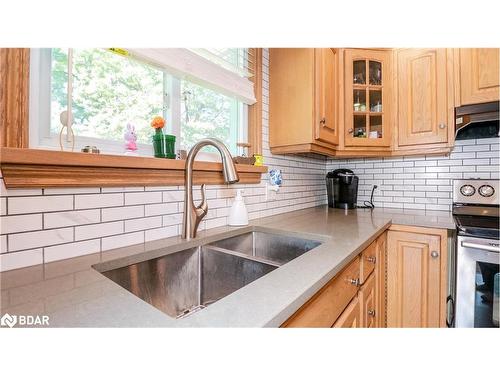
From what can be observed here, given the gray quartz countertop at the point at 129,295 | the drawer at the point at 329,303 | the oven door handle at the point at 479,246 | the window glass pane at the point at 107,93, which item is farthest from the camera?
the oven door handle at the point at 479,246

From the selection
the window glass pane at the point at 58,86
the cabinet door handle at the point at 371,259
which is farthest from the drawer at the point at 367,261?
the window glass pane at the point at 58,86

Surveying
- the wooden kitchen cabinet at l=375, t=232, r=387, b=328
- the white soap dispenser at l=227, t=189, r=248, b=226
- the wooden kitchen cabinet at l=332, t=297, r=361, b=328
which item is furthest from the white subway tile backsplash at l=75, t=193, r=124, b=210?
the wooden kitchen cabinet at l=375, t=232, r=387, b=328

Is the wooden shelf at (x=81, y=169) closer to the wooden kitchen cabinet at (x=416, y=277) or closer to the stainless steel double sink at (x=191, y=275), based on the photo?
the stainless steel double sink at (x=191, y=275)

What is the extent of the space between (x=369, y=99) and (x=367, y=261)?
126 centimetres

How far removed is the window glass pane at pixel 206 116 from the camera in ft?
3.93

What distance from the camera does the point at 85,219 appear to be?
0.76 metres

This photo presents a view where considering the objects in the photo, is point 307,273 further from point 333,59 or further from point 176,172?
point 333,59

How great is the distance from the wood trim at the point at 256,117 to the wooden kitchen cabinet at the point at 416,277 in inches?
36.7

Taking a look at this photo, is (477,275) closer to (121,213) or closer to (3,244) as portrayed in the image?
(121,213)

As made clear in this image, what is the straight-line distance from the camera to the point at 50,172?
0.66m

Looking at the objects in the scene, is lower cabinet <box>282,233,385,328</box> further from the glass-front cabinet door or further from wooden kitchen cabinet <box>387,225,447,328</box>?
the glass-front cabinet door
